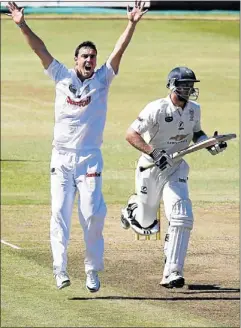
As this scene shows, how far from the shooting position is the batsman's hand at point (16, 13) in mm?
19109

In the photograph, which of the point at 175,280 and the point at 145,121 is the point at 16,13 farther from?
the point at 175,280

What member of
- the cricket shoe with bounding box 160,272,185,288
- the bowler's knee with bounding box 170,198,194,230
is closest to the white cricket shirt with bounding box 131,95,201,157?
the bowler's knee with bounding box 170,198,194,230

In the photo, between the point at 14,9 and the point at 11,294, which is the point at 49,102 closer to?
the point at 11,294

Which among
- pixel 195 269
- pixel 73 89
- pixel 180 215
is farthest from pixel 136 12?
pixel 195 269

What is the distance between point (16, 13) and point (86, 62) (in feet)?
3.18

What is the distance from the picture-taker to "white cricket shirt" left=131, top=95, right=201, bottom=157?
21703mm

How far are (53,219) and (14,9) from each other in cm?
251

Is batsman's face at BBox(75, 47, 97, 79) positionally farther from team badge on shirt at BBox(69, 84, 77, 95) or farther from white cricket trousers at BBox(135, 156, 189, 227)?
white cricket trousers at BBox(135, 156, 189, 227)

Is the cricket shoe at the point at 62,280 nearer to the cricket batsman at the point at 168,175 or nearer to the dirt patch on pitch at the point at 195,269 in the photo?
the cricket batsman at the point at 168,175

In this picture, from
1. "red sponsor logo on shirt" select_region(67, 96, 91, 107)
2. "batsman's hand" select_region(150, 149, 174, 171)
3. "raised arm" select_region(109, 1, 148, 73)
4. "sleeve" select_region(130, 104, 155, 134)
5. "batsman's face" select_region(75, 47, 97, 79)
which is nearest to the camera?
"batsman's face" select_region(75, 47, 97, 79)

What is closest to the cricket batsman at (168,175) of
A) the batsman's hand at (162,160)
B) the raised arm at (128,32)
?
the batsman's hand at (162,160)

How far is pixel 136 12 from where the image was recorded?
19.3m

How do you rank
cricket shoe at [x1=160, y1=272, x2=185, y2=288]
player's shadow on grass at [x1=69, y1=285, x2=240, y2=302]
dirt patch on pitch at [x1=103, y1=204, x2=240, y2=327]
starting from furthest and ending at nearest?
1. player's shadow on grass at [x1=69, y1=285, x2=240, y2=302]
2. dirt patch on pitch at [x1=103, y1=204, x2=240, y2=327]
3. cricket shoe at [x1=160, y1=272, x2=185, y2=288]

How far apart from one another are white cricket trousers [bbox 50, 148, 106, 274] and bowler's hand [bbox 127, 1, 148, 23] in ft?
5.22
